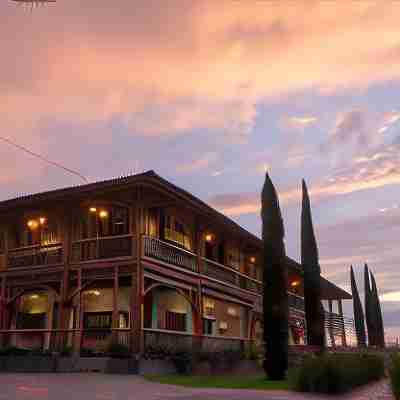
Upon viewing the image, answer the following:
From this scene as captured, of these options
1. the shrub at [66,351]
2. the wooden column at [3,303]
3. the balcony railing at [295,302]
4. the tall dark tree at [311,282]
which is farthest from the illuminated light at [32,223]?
the balcony railing at [295,302]

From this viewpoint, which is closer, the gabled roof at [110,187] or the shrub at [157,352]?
the shrub at [157,352]

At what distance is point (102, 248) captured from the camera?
22.8m

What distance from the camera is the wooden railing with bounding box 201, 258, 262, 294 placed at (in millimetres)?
28092

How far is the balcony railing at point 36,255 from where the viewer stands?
946 inches

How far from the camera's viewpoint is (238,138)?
3262 centimetres

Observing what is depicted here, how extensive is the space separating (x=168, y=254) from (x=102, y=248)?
3045 millimetres

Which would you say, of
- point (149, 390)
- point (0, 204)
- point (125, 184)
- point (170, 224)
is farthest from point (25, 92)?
point (149, 390)

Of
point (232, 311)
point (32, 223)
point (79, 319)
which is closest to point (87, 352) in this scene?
point (79, 319)

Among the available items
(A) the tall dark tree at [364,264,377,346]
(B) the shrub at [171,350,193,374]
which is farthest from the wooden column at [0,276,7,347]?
(A) the tall dark tree at [364,264,377,346]

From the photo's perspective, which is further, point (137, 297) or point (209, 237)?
point (209, 237)

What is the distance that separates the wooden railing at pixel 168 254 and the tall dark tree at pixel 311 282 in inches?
236

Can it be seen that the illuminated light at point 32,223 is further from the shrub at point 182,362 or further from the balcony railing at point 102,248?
the shrub at point 182,362

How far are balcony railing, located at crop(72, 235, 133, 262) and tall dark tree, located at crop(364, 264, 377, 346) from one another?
35802 mm

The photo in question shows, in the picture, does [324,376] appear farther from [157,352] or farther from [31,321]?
[31,321]
